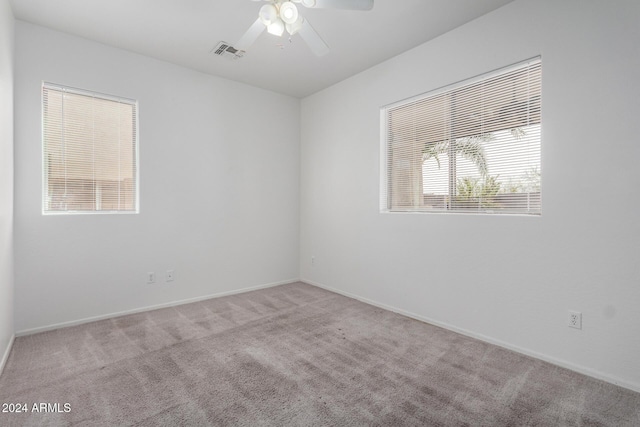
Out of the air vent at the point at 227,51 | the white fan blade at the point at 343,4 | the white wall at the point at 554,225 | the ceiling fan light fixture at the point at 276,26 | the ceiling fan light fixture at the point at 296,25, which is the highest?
the air vent at the point at 227,51

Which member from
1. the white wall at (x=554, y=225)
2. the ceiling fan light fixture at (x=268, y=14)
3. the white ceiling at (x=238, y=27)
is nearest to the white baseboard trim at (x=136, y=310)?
the white wall at (x=554, y=225)

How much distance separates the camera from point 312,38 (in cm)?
229

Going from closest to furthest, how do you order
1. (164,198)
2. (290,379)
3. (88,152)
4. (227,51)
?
1. (290,379)
2. (88,152)
3. (227,51)
4. (164,198)

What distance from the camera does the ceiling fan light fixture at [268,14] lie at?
1.98 metres

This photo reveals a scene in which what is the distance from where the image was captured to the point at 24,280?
2.77 meters

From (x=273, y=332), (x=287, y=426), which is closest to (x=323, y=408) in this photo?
(x=287, y=426)

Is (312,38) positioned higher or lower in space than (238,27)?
lower

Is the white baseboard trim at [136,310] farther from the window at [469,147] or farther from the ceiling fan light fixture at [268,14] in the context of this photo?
the ceiling fan light fixture at [268,14]

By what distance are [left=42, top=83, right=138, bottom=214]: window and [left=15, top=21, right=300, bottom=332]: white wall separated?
101 millimetres

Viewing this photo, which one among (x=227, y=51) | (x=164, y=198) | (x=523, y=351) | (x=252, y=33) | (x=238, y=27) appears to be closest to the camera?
(x=252, y=33)

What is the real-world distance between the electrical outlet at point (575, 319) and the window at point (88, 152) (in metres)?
4.06

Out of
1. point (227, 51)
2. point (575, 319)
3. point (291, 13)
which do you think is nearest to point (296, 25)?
point (291, 13)

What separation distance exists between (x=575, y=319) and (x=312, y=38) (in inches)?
109

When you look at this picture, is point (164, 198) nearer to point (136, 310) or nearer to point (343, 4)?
point (136, 310)
